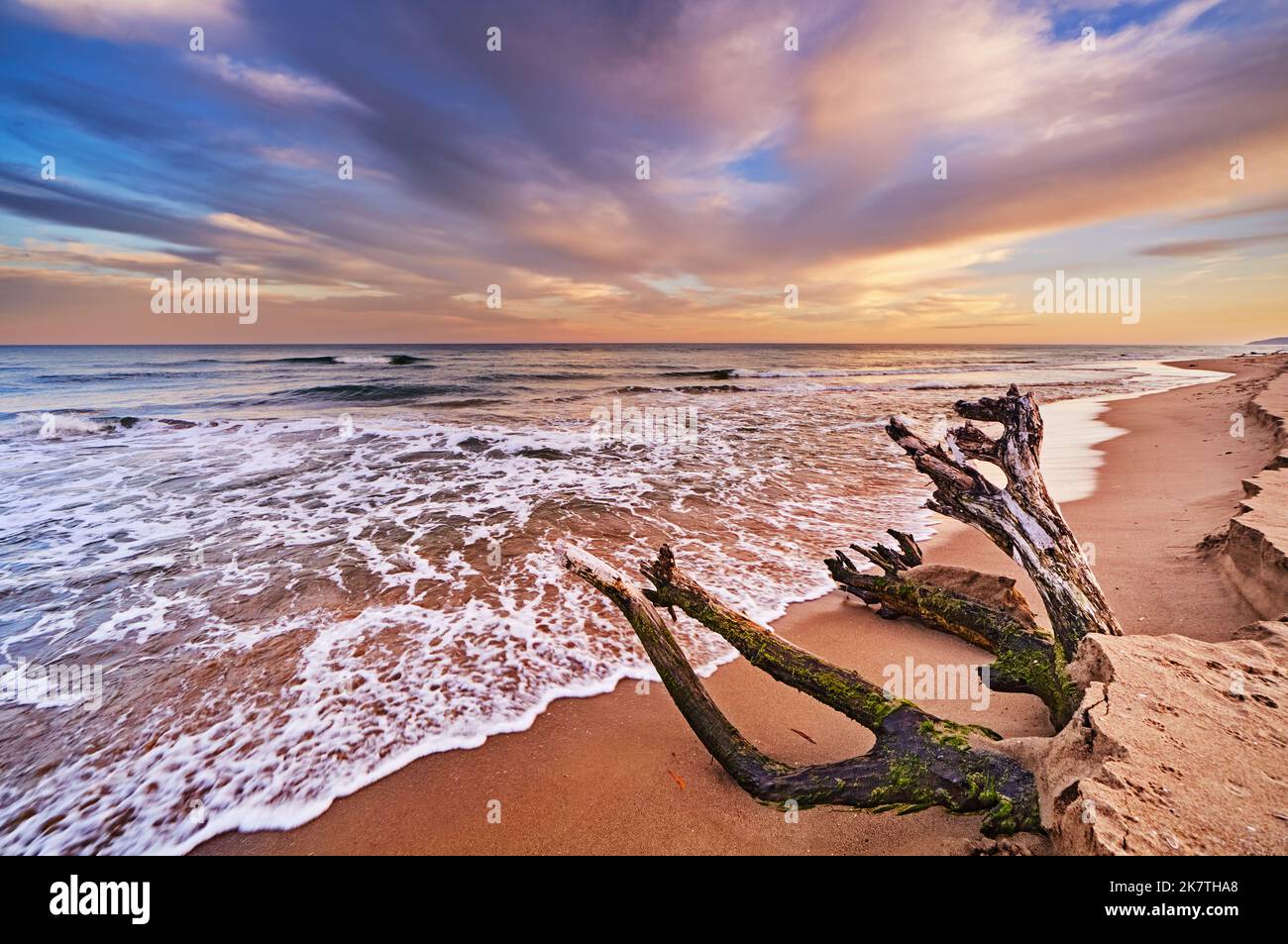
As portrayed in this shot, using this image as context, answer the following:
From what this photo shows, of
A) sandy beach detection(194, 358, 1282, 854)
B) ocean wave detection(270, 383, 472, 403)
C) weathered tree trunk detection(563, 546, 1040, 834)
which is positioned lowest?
sandy beach detection(194, 358, 1282, 854)

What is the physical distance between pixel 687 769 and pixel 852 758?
3.44 ft

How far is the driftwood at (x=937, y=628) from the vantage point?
7.52 ft

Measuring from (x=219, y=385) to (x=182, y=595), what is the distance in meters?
33.0

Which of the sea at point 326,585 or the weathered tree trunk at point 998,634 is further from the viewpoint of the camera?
the sea at point 326,585

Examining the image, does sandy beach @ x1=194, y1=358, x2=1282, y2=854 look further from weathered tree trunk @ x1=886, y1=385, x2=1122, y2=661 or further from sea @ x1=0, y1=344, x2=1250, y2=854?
weathered tree trunk @ x1=886, y1=385, x2=1122, y2=661

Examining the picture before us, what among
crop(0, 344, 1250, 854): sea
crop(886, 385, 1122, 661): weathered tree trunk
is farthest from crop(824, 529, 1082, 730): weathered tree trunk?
crop(0, 344, 1250, 854): sea

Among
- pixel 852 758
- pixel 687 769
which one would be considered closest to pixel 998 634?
pixel 852 758

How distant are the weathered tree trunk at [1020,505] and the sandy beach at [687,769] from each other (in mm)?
726

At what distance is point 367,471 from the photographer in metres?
10.9

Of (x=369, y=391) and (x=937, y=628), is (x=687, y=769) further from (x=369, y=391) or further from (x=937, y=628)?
(x=369, y=391)

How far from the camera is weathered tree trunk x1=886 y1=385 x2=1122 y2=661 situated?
10.4ft

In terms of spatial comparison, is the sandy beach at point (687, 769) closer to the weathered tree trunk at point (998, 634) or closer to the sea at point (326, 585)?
the sea at point (326, 585)

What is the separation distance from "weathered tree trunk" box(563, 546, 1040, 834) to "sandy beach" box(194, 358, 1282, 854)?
0.20 meters

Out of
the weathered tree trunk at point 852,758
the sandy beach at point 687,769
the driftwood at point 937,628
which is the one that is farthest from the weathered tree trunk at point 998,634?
the weathered tree trunk at point 852,758
